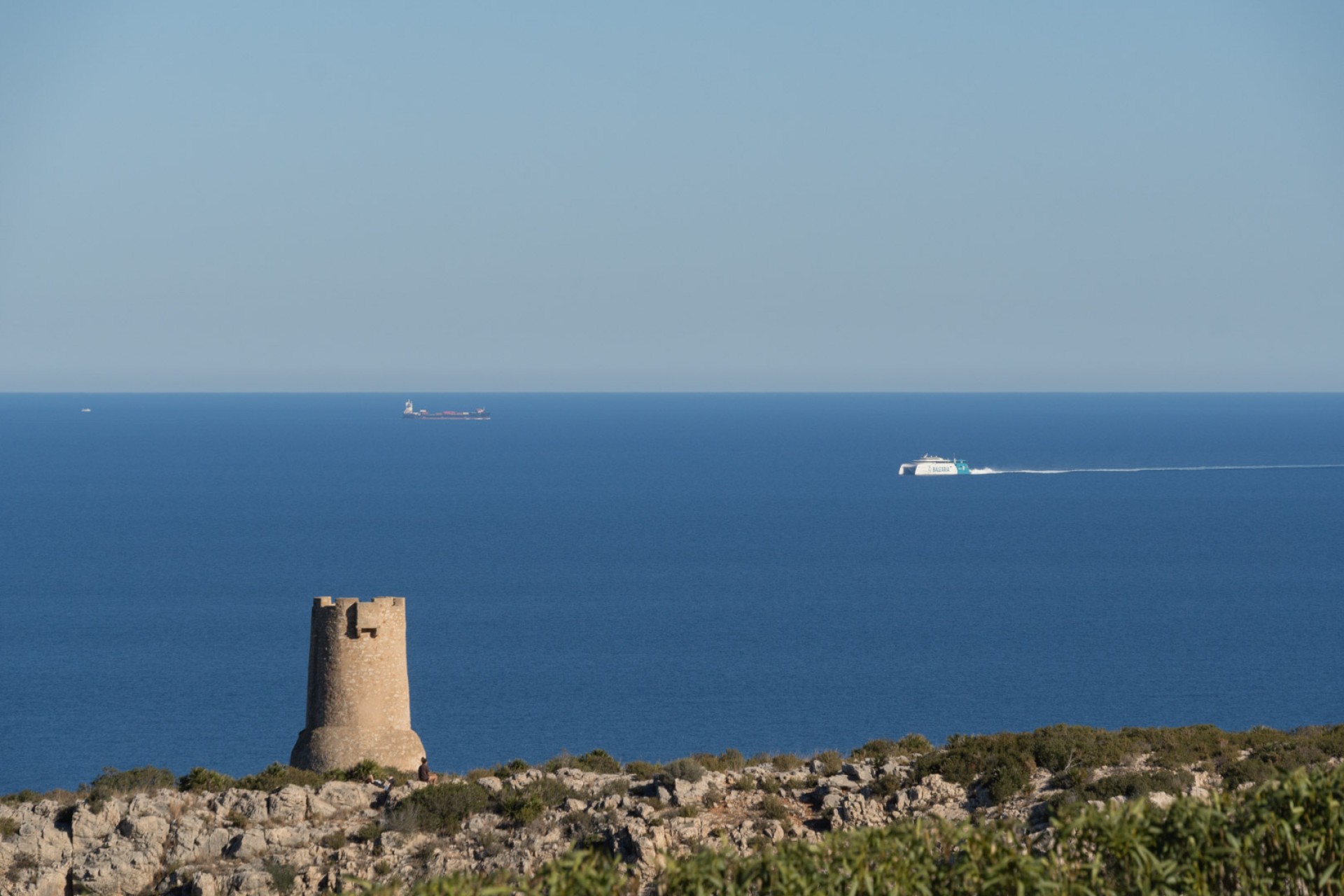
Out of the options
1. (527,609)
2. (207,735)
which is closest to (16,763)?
(207,735)

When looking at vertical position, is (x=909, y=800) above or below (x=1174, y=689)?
above

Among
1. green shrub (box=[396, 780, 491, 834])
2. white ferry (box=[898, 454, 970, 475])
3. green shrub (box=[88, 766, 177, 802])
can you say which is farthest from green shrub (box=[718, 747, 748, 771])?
white ferry (box=[898, 454, 970, 475])

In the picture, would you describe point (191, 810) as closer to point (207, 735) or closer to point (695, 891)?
point (695, 891)

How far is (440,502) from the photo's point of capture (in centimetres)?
16000

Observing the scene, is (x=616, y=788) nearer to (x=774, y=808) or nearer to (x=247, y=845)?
(x=774, y=808)

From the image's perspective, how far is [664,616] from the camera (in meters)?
94.8

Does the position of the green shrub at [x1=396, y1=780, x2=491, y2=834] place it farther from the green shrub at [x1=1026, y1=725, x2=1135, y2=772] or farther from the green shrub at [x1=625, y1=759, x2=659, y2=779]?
the green shrub at [x1=1026, y1=725, x2=1135, y2=772]

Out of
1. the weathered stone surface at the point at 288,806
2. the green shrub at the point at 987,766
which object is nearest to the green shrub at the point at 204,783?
the weathered stone surface at the point at 288,806

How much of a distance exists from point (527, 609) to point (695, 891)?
7973cm

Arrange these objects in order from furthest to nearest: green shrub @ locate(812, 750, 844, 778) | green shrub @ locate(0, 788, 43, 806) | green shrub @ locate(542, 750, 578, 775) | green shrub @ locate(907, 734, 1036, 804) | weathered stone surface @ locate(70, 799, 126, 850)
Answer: green shrub @ locate(542, 750, 578, 775) → green shrub @ locate(812, 750, 844, 778) → green shrub @ locate(0, 788, 43, 806) → weathered stone surface @ locate(70, 799, 126, 850) → green shrub @ locate(907, 734, 1036, 804)

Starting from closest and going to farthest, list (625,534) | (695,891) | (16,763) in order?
1. (695,891)
2. (16,763)
3. (625,534)

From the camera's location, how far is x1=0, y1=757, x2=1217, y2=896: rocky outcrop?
24281 millimetres

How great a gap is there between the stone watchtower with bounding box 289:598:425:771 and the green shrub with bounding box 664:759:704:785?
6.18 metres

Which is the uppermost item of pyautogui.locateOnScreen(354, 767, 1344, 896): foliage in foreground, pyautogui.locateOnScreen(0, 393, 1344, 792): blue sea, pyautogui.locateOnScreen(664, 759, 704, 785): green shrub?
pyautogui.locateOnScreen(354, 767, 1344, 896): foliage in foreground
